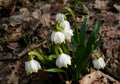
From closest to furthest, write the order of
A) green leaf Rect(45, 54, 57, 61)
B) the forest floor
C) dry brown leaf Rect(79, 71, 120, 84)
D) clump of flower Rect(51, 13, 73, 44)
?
1. clump of flower Rect(51, 13, 73, 44)
2. green leaf Rect(45, 54, 57, 61)
3. dry brown leaf Rect(79, 71, 120, 84)
4. the forest floor

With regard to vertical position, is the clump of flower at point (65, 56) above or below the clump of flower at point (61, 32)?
below

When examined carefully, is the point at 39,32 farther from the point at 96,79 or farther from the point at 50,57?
the point at 96,79

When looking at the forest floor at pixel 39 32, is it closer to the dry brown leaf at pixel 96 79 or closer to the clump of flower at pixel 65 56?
the dry brown leaf at pixel 96 79

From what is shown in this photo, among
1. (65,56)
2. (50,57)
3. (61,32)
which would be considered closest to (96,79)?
(50,57)

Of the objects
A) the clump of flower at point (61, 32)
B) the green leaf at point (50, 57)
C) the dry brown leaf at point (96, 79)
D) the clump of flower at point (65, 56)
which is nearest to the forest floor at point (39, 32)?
the dry brown leaf at point (96, 79)

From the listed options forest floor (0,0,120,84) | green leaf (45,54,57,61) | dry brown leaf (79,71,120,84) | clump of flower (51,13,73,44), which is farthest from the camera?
forest floor (0,0,120,84)

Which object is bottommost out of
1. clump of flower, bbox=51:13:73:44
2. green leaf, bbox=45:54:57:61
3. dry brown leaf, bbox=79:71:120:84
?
dry brown leaf, bbox=79:71:120:84

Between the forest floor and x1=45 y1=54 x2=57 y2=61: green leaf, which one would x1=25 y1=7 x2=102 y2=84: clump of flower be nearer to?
x1=45 y1=54 x2=57 y2=61: green leaf

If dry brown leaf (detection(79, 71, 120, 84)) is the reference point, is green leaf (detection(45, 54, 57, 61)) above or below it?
Result: above

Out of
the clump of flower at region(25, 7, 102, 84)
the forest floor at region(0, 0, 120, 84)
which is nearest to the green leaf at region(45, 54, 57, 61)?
the clump of flower at region(25, 7, 102, 84)

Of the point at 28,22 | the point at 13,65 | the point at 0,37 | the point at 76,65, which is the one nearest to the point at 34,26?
the point at 28,22
